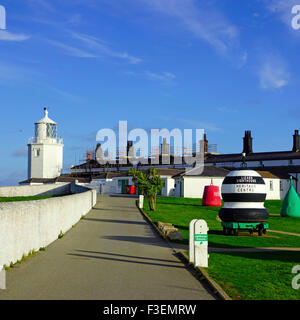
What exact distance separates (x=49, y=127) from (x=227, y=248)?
279 ft

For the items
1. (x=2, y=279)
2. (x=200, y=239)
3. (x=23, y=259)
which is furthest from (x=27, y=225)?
(x=200, y=239)

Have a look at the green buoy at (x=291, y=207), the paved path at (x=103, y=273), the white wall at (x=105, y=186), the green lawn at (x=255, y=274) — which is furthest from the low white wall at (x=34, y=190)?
the green lawn at (x=255, y=274)

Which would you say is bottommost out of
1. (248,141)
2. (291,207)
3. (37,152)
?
(291,207)

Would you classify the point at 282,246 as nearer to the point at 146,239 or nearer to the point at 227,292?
the point at 146,239

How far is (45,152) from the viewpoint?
9569cm

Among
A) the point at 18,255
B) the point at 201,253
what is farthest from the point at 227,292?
the point at 18,255

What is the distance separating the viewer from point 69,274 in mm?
10406

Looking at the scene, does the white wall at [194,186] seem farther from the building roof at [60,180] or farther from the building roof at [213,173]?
the building roof at [60,180]

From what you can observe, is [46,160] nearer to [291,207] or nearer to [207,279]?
[291,207]

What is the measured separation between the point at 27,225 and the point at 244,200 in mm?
12758

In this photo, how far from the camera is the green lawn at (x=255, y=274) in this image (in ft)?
30.1

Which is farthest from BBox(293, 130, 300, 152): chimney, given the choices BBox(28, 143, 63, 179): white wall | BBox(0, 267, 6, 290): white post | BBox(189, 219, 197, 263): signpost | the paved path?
BBox(0, 267, 6, 290): white post

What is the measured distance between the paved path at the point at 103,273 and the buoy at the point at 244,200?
5920 millimetres

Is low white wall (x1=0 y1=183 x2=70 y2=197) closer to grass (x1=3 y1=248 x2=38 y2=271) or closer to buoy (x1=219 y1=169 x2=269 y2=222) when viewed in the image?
buoy (x1=219 y1=169 x2=269 y2=222)
